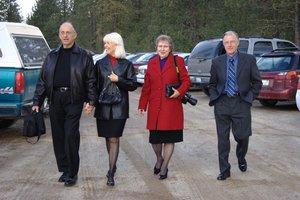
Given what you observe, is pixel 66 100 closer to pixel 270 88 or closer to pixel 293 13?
pixel 270 88

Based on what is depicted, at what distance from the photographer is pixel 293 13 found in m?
27.9

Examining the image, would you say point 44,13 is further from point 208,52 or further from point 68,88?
point 68,88

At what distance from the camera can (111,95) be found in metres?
5.79

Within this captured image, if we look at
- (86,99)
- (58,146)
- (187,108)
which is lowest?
(187,108)


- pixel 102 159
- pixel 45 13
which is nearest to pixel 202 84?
pixel 102 159

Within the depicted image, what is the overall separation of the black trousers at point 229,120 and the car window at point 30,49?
411cm

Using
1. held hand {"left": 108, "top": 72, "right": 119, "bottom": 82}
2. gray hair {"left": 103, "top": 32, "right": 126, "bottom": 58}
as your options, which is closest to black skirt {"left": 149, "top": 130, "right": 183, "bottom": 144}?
held hand {"left": 108, "top": 72, "right": 119, "bottom": 82}

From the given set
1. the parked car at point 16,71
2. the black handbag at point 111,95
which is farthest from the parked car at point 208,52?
the black handbag at point 111,95

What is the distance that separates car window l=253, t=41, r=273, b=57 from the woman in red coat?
10.5 m

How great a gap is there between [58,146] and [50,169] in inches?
33.3

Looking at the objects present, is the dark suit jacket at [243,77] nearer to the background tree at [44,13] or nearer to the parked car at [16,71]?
the parked car at [16,71]

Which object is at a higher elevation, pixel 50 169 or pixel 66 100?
pixel 66 100

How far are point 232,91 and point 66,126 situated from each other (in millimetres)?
2055

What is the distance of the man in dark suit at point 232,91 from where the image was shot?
6.12 meters
